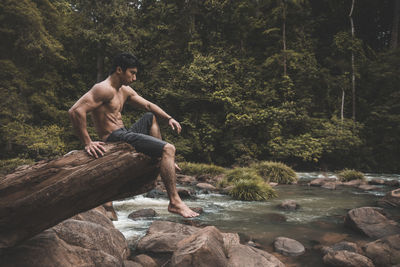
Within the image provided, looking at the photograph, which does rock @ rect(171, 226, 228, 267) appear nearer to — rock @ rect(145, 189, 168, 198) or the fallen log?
the fallen log

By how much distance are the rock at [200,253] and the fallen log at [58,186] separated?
1508 millimetres

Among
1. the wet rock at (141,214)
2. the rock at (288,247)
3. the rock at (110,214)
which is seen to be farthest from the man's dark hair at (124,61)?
the wet rock at (141,214)

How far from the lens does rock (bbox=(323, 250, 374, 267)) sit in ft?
12.9

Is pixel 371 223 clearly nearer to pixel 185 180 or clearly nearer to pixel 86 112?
pixel 86 112

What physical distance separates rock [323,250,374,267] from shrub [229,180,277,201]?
5107 millimetres

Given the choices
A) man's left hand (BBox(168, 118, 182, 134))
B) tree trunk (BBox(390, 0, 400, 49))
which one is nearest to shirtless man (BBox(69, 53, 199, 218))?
man's left hand (BBox(168, 118, 182, 134))

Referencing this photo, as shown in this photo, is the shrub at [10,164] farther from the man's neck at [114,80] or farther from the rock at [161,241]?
the man's neck at [114,80]

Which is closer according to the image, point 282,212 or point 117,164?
point 117,164

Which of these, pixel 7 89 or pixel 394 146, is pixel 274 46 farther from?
pixel 7 89

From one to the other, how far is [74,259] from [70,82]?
20621mm

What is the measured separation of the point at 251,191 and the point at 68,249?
7.27 metres

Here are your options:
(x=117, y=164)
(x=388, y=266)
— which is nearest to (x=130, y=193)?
(x=117, y=164)

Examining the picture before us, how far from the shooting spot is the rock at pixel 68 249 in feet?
9.50

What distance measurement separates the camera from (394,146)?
1702cm
